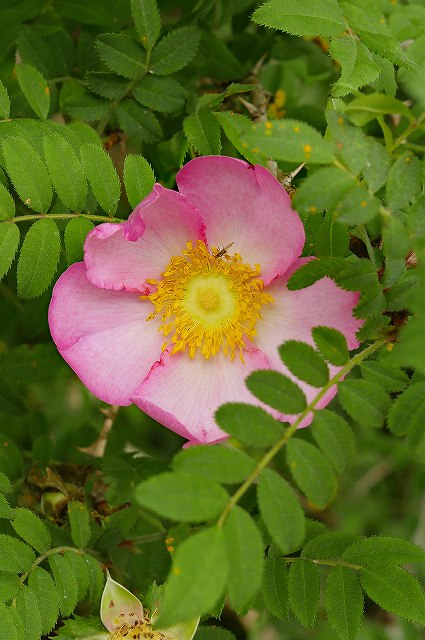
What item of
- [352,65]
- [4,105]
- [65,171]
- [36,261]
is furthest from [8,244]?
[352,65]

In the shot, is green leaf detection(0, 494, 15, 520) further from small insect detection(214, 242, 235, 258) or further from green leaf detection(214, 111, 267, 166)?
green leaf detection(214, 111, 267, 166)

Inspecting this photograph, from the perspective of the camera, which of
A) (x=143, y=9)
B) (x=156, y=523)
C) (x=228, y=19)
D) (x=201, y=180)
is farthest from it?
(x=228, y=19)

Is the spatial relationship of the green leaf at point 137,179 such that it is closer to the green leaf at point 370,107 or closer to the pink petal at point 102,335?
the pink petal at point 102,335

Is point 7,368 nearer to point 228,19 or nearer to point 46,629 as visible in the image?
point 46,629

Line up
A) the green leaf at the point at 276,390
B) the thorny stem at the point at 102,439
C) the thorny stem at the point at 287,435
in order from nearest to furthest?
the thorny stem at the point at 287,435
the green leaf at the point at 276,390
the thorny stem at the point at 102,439

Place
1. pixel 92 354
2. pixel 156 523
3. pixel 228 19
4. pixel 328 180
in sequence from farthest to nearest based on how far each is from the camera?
pixel 228 19 → pixel 156 523 → pixel 92 354 → pixel 328 180

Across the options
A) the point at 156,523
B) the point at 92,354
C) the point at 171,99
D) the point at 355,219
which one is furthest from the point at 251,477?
the point at 171,99

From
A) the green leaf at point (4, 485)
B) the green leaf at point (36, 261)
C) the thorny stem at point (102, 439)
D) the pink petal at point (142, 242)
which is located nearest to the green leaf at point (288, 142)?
the pink petal at point (142, 242)
